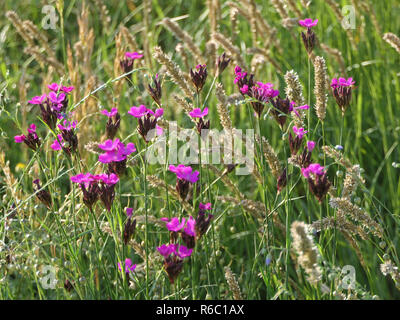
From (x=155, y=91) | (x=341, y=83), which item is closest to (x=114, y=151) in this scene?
(x=155, y=91)

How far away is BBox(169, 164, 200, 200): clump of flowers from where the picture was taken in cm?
140

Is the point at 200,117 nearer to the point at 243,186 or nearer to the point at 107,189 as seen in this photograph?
the point at 107,189

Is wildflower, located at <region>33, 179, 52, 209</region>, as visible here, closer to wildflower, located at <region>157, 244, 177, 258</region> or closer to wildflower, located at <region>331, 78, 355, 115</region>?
wildflower, located at <region>157, 244, 177, 258</region>

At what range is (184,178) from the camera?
1420 millimetres

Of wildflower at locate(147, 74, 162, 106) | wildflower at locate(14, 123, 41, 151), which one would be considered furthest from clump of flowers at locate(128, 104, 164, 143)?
wildflower at locate(14, 123, 41, 151)

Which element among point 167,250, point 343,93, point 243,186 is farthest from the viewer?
point 243,186

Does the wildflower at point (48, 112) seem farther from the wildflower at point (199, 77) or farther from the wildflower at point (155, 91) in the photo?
the wildflower at point (199, 77)

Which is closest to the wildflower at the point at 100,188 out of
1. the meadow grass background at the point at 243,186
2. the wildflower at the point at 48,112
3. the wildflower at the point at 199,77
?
the meadow grass background at the point at 243,186

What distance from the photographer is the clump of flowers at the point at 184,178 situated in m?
1.40

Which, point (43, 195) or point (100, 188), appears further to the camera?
point (43, 195)

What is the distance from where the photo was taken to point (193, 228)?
133 centimetres
